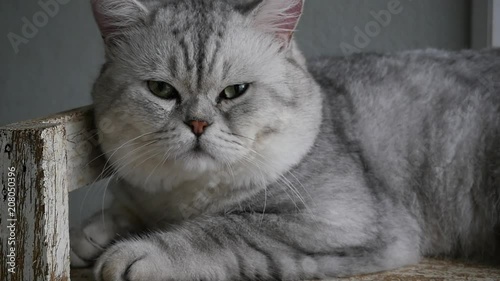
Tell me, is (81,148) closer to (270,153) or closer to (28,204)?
(28,204)

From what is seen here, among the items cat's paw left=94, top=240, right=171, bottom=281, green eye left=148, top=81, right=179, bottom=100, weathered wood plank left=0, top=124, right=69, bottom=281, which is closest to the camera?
weathered wood plank left=0, top=124, right=69, bottom=281

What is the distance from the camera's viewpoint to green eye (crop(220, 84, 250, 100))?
1.70 meters

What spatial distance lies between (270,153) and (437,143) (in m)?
0.55

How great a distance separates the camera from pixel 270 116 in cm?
172

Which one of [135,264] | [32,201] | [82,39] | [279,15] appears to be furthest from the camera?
[82,39]

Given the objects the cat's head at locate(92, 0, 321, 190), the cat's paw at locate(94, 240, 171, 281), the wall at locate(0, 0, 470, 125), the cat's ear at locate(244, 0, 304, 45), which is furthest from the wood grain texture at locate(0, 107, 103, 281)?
the wall at locate(0, 0, 470, 125)

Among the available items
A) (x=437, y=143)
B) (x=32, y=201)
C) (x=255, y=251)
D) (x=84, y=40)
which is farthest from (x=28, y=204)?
(x=84, y=40)

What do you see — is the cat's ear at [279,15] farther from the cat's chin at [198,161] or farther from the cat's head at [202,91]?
the cat's chin at [198,161]

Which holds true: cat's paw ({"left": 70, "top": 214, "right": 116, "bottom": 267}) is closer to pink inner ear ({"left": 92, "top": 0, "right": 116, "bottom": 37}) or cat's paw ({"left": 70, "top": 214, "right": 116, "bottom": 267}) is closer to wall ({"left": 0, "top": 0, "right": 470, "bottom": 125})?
pink inner ear ({"left": 92, "top": 0, "right": 116, "bottom": 37})

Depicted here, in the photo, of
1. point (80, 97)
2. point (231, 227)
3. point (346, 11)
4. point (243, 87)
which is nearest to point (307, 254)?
point (231, 227)

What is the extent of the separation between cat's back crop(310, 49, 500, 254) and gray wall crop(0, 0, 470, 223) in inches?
31.9

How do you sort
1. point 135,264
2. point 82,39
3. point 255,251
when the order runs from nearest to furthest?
point 135,264
point 255,251
point 82,39

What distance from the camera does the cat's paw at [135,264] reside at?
157 centimetres

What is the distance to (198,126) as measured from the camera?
5.25 ft
